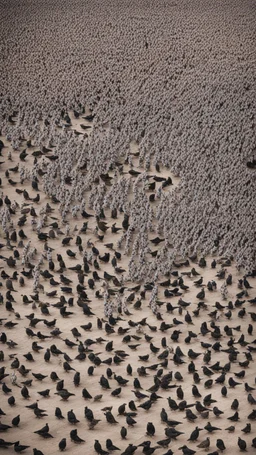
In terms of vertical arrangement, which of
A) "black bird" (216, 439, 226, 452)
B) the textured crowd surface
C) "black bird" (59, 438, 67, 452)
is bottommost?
"black bird" (59, 438, 67, 452)

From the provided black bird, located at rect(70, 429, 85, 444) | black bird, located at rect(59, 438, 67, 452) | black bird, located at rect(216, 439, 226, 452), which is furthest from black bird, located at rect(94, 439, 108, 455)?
black bird, located at rect(216, 439, 226, 452)

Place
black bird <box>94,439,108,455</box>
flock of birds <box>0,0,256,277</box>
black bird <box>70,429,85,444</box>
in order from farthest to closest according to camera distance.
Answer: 1. flock of birds <box>0,0,256,277</box>
2. black bird <box>70,429,85,444</box>
3. black bird <box>94,439,108,455</box>

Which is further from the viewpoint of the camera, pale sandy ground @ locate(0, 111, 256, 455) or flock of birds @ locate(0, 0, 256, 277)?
flock of birds @ locate(0, 0, 256, 277)

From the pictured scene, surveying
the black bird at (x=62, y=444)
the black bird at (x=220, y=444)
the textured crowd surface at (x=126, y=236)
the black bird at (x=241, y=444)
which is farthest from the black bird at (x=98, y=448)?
the black bird at (x=241, y=444)

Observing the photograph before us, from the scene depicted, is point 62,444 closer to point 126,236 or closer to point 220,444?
point 220,444

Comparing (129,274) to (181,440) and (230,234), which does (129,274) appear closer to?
(230,234)

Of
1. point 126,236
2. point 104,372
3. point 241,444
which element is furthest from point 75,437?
point 126,236

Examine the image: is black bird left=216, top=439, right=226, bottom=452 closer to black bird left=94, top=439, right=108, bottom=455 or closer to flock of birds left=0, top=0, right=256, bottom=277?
black bird left=94, top=439, right=108, bottom=455

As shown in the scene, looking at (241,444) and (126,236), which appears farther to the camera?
(126,236)
